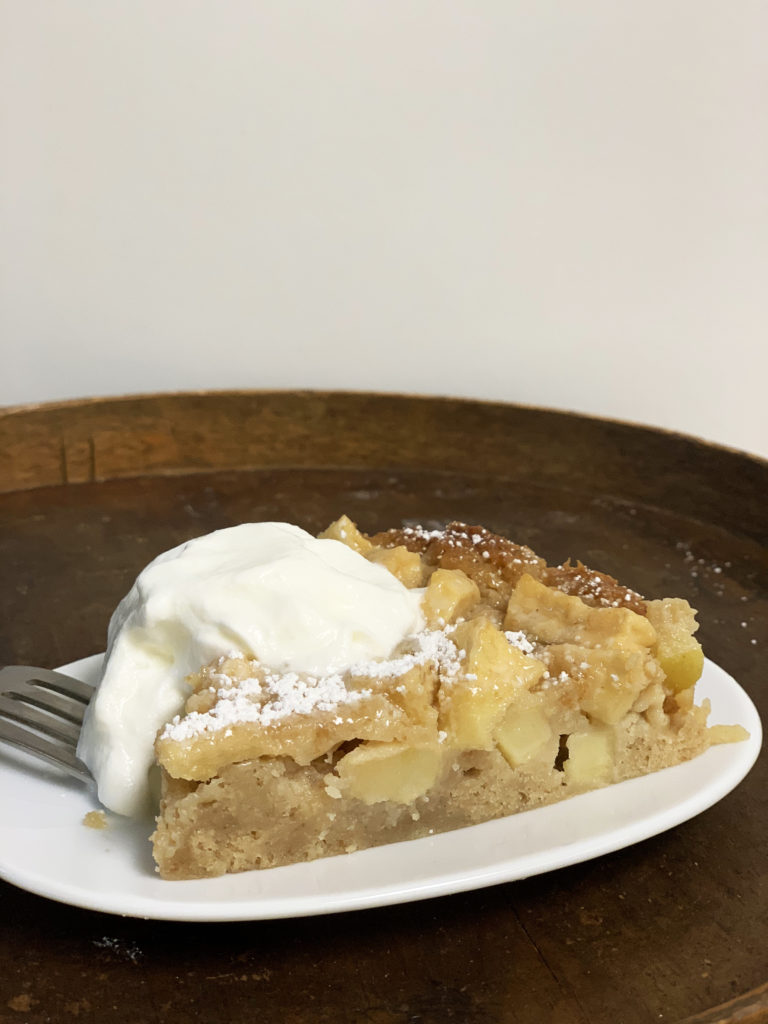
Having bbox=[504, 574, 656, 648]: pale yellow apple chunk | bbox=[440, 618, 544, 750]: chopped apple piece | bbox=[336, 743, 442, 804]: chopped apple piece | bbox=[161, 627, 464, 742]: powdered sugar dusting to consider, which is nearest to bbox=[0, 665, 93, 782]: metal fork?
bbox=[161, 627, 464, 742]: powdered sugar dusting

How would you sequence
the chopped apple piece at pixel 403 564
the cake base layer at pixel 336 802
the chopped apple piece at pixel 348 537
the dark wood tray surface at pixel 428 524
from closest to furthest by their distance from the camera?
the dark wood tray surface at pixel 428 524 < the cake base layer at pixel 336 802 < the chopped apple piece at pixel 403 564 < the chopped apple piece at pixel 348 537

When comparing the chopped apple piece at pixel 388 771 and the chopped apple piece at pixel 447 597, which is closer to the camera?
the chopped apple piece at pixel 388 771

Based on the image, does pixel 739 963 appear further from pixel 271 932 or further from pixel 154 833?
pixel 154 833

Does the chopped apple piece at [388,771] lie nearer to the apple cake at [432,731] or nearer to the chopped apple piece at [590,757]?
the apple cake at [432,731]

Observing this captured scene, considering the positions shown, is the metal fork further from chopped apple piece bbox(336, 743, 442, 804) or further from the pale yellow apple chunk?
the pale yellow apple chunk

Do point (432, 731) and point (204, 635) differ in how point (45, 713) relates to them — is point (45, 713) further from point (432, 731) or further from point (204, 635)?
point (432, 731)

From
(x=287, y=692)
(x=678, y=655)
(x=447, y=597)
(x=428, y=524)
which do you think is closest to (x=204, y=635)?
(x=287, y=692)

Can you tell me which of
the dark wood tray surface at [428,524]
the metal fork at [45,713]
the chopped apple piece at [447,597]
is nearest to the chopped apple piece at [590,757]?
the dark wood tray surface at [428,524]

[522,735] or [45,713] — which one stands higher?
[522,735]
